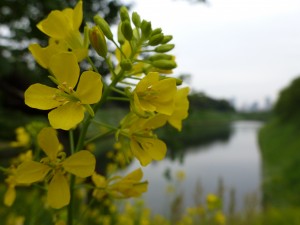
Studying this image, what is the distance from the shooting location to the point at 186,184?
37.9 feet

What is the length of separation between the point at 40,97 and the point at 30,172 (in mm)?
201

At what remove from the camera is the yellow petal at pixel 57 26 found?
1.03 meters

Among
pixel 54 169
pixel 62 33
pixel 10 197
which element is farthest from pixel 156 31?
pixel 10 197

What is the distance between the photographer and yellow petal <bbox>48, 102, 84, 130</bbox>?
2.70 ft

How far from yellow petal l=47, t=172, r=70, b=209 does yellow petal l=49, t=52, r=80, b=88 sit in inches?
10.1

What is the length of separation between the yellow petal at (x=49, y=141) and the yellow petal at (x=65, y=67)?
13 centimetres

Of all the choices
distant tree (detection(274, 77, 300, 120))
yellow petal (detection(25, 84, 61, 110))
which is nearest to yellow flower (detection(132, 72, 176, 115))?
yellow petal (detection(25, 84, 61, 110))

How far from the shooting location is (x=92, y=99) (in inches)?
33.9

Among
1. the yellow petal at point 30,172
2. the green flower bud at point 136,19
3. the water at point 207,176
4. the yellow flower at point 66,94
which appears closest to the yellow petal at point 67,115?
the yellow flower at point 66,94

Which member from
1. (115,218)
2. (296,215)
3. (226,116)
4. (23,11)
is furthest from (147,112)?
(226,116)

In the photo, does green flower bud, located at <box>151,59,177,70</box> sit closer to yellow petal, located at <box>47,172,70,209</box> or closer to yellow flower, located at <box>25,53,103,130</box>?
yellow flower, located at <box>25,53,103,130</box>

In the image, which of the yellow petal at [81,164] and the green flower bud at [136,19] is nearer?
the yellow petal at [81,164]

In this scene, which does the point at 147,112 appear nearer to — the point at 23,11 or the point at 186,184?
the point at 23,11

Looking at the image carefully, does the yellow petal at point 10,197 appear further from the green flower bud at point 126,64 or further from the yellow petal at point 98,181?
the green flower bud at point 126,64
